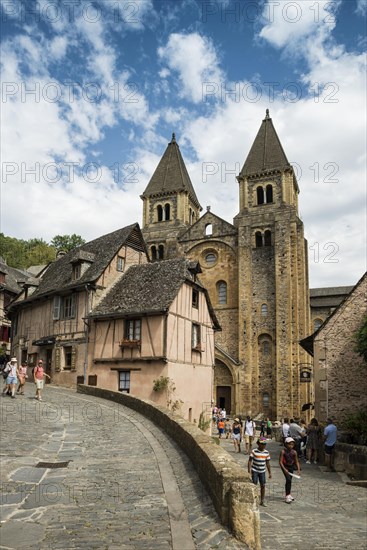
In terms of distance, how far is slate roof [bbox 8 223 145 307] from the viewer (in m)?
24.9

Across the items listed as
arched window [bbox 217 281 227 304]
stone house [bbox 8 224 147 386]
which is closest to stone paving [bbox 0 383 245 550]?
stone house [bbox 8 224 147 386]

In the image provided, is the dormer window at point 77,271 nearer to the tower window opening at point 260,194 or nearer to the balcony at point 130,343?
the balcony at point 130,343

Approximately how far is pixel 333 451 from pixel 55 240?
4703 cm

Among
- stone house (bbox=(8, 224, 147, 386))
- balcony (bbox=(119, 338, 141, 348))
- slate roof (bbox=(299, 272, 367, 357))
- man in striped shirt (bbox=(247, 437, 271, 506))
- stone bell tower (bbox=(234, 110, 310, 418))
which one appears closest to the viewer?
man in striped shirt (bbox=(247, 437, 271, 506))

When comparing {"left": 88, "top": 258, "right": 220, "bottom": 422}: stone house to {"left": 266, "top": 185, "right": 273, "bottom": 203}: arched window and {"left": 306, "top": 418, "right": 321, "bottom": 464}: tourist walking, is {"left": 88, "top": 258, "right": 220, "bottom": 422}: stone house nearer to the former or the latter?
{"left": 306, "top": 418, "right": 321, "bottom": 464}: tourist walking

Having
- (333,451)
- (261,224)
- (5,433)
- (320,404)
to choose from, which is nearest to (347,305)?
(320,404)

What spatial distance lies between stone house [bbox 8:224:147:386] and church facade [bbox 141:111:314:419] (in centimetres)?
1381

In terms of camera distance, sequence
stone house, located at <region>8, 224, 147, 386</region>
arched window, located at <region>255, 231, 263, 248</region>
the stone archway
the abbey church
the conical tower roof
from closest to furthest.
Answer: the abbey church
stone house, located at <region>8, 224, 147, 386</region>
the stone archway
arched window, located at <region>255, 231, 263, 248</region>
the conical tower roof

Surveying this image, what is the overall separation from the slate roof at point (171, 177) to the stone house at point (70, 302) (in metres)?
20.3

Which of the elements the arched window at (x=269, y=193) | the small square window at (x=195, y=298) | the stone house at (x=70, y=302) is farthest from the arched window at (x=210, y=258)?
Result: the small square window at (x=195, y=298)

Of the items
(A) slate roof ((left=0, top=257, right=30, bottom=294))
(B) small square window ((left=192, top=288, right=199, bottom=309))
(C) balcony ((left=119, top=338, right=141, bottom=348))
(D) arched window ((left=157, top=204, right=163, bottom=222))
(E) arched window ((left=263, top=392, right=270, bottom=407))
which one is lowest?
(E) arched window ((left=263, top=392, right=270, bottom=407))

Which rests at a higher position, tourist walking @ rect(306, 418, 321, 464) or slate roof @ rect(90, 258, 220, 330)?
slate roof @ rect(90, 258, 220, 330)

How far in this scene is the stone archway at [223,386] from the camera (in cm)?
3759

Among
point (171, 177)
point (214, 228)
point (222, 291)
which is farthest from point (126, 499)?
point (171, 177)
